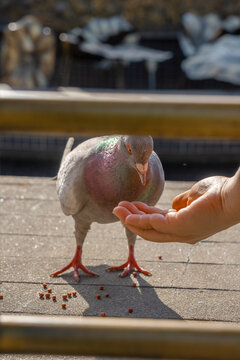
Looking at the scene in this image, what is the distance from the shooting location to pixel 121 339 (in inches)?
32.6

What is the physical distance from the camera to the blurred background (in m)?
6.00

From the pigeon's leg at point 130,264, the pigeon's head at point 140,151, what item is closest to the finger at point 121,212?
the pigeon's head at point 140,151

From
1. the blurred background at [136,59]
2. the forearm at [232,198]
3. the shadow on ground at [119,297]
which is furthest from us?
the blurred background at [136,59]

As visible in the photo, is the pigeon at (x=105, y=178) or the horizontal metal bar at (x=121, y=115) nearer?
the horizontal metal bar at (x=121, y=115)

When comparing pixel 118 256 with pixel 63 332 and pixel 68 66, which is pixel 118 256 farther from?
pixel 68 66

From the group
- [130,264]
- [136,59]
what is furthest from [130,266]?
[136,59]

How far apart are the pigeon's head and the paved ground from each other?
0.53 meters

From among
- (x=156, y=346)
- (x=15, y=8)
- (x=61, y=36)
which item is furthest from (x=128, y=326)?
(x=15, y=8)

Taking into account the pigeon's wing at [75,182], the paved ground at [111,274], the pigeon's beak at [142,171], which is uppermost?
the pigeon's beak at [142,171]

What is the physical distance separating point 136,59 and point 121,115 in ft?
21.1

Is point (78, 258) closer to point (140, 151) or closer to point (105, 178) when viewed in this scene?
point (105, 178)

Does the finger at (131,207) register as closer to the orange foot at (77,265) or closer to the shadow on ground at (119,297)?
the shadow on ground at (119,297)

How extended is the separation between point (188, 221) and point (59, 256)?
1.60m

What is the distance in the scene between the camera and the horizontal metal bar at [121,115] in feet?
2.70
